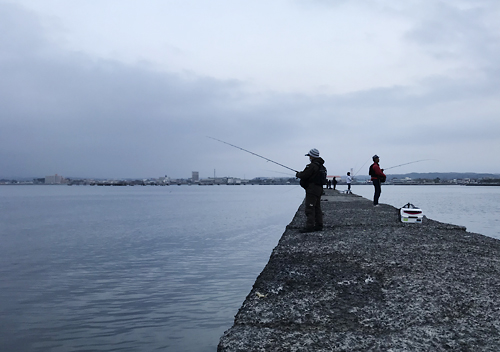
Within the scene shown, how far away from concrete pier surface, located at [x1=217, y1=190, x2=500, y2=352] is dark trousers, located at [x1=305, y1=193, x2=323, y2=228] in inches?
54.8

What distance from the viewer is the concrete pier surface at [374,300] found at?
322cm

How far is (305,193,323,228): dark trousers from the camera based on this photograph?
8680 millimetres

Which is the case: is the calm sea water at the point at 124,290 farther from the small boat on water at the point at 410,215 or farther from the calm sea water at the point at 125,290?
the small boat on water at the point at 410,215

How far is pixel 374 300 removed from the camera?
4211mm

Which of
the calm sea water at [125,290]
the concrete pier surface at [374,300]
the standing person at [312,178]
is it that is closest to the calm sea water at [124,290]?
the calm sea water at [125,290]

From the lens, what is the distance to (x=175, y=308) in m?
7.82

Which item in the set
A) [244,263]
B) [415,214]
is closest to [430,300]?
[415,214]

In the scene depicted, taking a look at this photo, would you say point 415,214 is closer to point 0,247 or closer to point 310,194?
point 310,194

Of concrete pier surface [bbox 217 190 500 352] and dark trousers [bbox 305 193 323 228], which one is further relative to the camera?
dark trousers [bbox 305 193 323 228]

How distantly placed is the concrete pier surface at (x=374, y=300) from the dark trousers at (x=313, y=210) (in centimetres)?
139

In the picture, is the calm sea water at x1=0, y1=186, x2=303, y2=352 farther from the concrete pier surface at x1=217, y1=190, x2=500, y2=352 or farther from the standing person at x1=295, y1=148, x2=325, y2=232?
the standing person at x1=295, y1=148, x2=325, y2=232

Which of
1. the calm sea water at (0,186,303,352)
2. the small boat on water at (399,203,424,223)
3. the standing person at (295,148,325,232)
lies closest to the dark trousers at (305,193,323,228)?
the standing person at (295,148,325,232)

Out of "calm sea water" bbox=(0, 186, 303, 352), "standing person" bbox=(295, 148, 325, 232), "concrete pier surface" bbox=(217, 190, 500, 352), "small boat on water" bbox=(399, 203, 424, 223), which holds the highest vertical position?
"standing person" bbox=(295, 148, 325, 232)

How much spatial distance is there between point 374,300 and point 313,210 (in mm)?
4994
